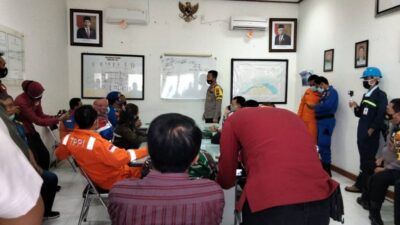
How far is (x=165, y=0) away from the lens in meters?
5.93

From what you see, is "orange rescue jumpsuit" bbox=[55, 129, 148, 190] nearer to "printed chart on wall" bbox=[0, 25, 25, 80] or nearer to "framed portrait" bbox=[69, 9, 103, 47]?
"printed chart on wall" bbox=[0, 25, 25, 80]

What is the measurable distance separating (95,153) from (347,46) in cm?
384

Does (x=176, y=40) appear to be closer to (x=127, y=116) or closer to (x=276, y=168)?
(x=127, y=116)

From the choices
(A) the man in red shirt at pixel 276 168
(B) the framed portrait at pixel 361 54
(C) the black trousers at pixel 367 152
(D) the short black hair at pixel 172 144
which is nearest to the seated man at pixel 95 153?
(A) the man in red shirt at pixel 276 168

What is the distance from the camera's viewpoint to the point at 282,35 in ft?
20.4

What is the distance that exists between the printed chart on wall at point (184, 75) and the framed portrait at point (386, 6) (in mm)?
2934

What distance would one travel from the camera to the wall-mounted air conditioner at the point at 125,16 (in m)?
5.72

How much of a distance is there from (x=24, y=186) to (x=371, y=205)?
2.94 meters

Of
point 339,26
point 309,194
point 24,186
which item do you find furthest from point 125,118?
point 339,26

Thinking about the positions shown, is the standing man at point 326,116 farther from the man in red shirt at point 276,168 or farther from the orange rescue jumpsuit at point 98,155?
the man in red shirt at point 276,168

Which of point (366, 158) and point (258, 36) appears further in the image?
point (258, 36)

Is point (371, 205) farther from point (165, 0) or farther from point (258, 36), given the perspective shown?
point (165, 0)

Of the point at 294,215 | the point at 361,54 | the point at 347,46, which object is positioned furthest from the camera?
the point at 347,46

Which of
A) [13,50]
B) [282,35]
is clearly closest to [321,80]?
[282,35]
